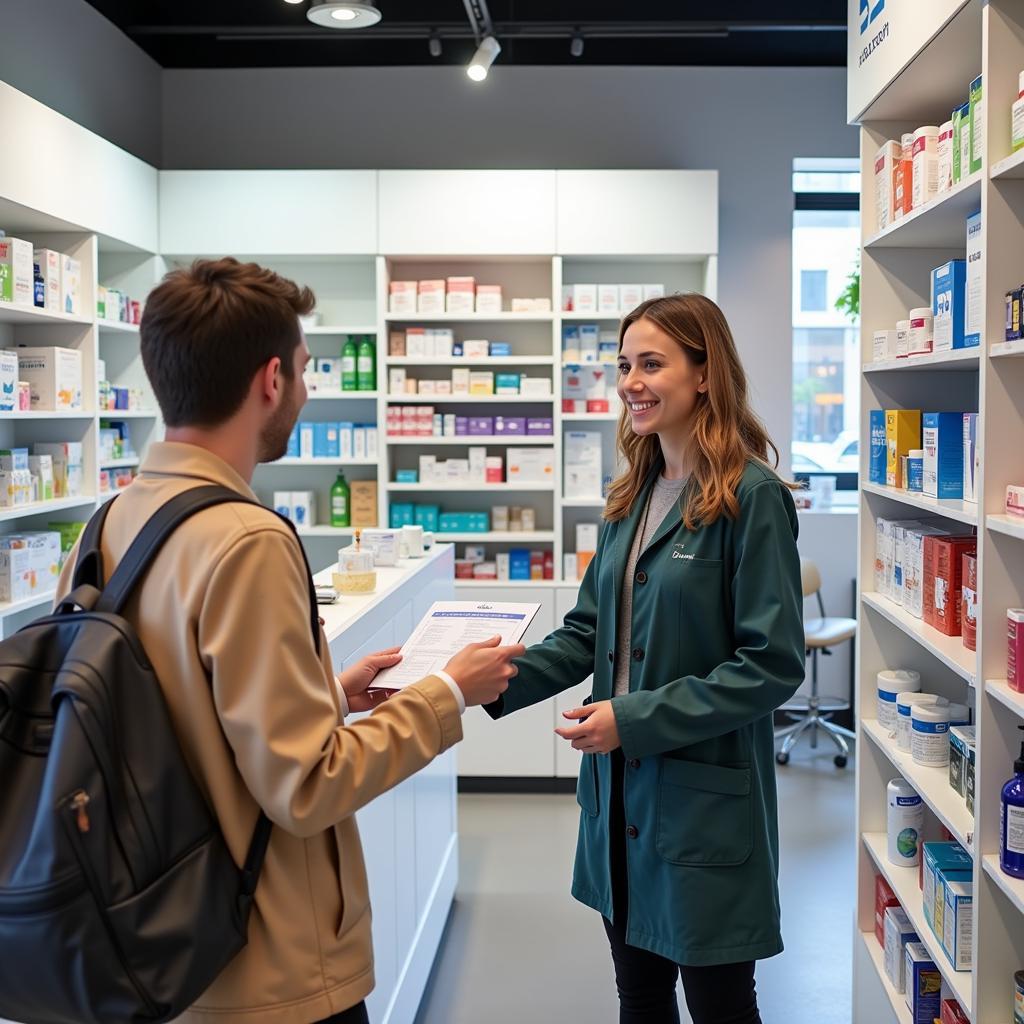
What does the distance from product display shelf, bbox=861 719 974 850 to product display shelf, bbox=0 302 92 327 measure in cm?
325

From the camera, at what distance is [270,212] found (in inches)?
Answer: 210

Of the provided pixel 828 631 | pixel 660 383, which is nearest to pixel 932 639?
pixel 660 383

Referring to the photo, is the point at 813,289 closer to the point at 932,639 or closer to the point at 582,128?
the point at 582,128

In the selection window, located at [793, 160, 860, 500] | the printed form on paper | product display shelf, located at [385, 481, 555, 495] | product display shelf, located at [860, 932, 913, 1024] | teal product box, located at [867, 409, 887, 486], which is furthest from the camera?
window, located at [793, 160, 860, 500]

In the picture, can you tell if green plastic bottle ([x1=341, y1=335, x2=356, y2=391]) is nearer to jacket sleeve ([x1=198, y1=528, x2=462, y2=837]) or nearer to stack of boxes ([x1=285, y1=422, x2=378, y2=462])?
stack of boxes ([x1=285, y1=422, x2=378, y2=462])

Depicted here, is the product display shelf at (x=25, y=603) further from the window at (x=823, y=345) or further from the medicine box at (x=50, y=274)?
the window at (x=823, y=345)

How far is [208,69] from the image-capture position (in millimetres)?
5996

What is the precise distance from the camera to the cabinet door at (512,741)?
209 inches

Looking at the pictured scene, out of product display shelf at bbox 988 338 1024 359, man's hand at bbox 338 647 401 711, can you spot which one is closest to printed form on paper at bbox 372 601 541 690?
man's hand at bbox 338 647 401 711

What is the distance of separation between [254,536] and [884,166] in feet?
7.29

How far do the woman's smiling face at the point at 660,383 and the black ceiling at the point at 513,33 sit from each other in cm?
389

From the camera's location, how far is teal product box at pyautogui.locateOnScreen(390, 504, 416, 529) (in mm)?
5590

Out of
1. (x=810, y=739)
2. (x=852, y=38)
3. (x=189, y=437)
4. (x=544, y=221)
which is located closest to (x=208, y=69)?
(x=544, y=221)

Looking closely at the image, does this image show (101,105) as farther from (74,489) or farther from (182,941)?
(182,941)
